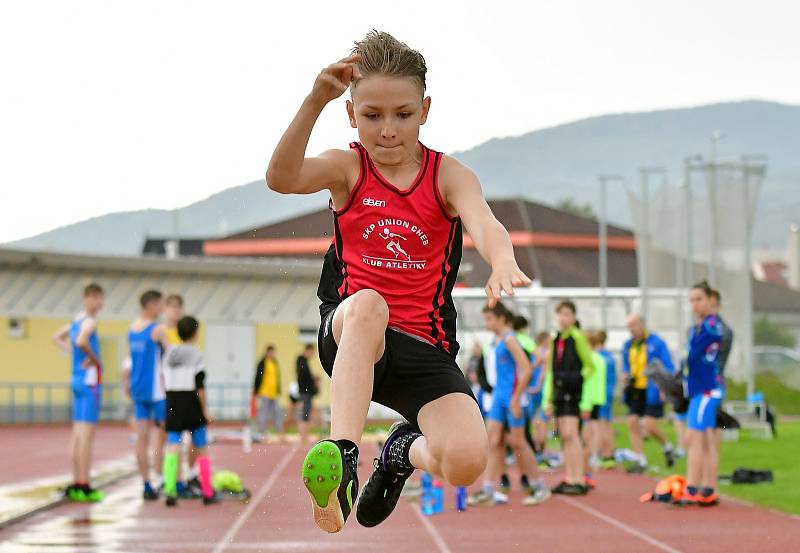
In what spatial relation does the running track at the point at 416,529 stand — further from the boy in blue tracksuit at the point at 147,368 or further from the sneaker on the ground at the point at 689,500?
the boy in blue tracksuit at the point at 147,368

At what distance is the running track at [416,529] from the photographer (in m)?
10.5

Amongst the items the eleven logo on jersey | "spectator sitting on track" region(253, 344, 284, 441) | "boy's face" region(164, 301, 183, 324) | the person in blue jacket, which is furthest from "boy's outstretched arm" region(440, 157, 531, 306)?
"spectator sitting on track" region(253, 344, 284, 441)

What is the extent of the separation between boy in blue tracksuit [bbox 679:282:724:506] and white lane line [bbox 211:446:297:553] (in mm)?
4186

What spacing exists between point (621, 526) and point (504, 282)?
7.65 meters

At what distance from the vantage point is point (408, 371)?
5.74 metres

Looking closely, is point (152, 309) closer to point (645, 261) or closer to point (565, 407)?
point (565, 407)

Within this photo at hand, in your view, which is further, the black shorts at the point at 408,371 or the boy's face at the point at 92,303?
the boy's face at the point at 92,303

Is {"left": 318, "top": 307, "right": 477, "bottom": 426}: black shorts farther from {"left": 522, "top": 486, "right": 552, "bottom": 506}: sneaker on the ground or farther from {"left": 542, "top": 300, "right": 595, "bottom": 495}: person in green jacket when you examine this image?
{"left": 542, "top": 300, "right": 595, "bottom": 495}: person in green jacket

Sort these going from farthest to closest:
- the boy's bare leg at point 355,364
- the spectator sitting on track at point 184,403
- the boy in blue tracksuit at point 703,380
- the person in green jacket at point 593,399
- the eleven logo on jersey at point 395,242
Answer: the person in green jacket at point 593,399 → the spectator sitting on track at point 184,403 → the boy in blue tracksuit at point 703,380 → the eleven logo on jersey at point 395,242 → the boy's bare leg at point 355,364

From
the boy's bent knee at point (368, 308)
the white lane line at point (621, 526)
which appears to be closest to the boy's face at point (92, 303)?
the white lane line at point (621, 526)

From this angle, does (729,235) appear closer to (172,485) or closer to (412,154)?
(172,485)

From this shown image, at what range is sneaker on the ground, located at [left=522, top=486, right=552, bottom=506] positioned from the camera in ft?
46.4

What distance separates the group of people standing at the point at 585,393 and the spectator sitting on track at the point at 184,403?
2.79 meters

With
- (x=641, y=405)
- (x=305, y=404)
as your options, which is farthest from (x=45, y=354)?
(x=641, y=405)
